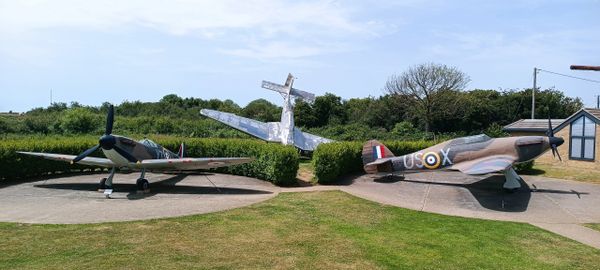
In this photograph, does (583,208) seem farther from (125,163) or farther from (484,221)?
(125,163)

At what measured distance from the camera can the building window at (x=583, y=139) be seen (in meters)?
19.9

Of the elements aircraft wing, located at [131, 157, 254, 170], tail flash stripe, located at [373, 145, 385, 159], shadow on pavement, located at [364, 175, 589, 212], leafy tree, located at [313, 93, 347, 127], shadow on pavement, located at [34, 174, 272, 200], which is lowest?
shadow on pavement, located at [34, 174, 272, 200]

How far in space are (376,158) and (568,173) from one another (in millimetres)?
9096

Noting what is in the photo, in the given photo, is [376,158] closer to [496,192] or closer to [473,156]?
[473,156]

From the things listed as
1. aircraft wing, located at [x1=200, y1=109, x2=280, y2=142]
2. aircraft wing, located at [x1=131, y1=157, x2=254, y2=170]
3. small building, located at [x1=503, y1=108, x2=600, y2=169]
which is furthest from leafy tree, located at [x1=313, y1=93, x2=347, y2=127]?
aircraft wing, located at [x1=131, y1=157, x2=254, y2=170]

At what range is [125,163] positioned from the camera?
14.2m

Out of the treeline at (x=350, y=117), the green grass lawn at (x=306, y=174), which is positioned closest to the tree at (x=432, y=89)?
the treeline at (x=350, y=117)

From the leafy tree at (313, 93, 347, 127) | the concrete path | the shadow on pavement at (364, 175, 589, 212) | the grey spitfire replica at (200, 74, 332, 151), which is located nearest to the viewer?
the concrete path

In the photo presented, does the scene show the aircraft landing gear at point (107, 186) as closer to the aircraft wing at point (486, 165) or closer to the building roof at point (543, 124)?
the aircraft wing at point (486, 165)

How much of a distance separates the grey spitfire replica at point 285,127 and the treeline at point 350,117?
905 cm

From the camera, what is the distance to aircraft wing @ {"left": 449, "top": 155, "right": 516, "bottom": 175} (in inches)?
530

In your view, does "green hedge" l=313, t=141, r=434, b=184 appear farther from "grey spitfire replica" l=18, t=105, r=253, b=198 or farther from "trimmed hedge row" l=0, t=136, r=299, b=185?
"grey spitfire replica" l=18, t=105, r=253, b=198

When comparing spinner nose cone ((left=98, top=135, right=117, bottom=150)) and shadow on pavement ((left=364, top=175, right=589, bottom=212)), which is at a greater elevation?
spinner nose cone ((left=98, top=135, right=117, bottom=150))

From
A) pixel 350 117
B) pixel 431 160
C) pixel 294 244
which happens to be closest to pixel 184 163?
pixel 294 244
